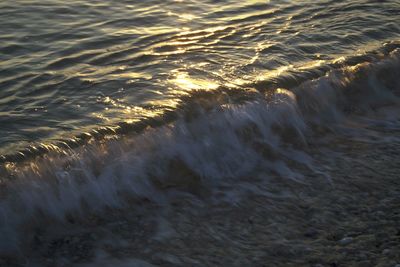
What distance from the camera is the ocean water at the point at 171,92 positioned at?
6.04 m

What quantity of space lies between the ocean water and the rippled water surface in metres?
0.02

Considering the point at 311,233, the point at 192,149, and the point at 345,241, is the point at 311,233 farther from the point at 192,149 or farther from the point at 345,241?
the point at 192,149

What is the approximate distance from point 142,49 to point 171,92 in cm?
141

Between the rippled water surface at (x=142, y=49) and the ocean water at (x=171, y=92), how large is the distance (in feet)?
0.07

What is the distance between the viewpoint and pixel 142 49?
28.1ft

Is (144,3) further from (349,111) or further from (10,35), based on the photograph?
(349,111)

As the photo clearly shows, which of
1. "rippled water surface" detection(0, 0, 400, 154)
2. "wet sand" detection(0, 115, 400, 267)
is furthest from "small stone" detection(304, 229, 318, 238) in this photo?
"rippled water surface" detection(0, 0, 400, 154)

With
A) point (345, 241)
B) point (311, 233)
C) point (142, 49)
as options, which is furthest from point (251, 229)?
point (142, 49)

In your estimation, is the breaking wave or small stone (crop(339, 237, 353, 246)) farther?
the breaking wave

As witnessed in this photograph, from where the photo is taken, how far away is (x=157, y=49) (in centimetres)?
856

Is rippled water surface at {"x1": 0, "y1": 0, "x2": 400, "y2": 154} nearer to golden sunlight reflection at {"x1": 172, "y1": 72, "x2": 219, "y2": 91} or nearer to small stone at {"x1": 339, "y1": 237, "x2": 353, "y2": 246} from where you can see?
golden sunlight reflection at {"x1": 172, "y1": 72, "x2": 219, "y2": 91}

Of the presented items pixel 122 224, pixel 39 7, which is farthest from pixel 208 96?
pixel 39 7

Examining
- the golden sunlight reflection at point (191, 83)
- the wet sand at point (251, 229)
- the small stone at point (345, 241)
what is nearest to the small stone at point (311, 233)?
the wet sand at point (251, 229)

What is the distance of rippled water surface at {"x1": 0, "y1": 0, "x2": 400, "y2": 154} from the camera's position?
696 centimetres
